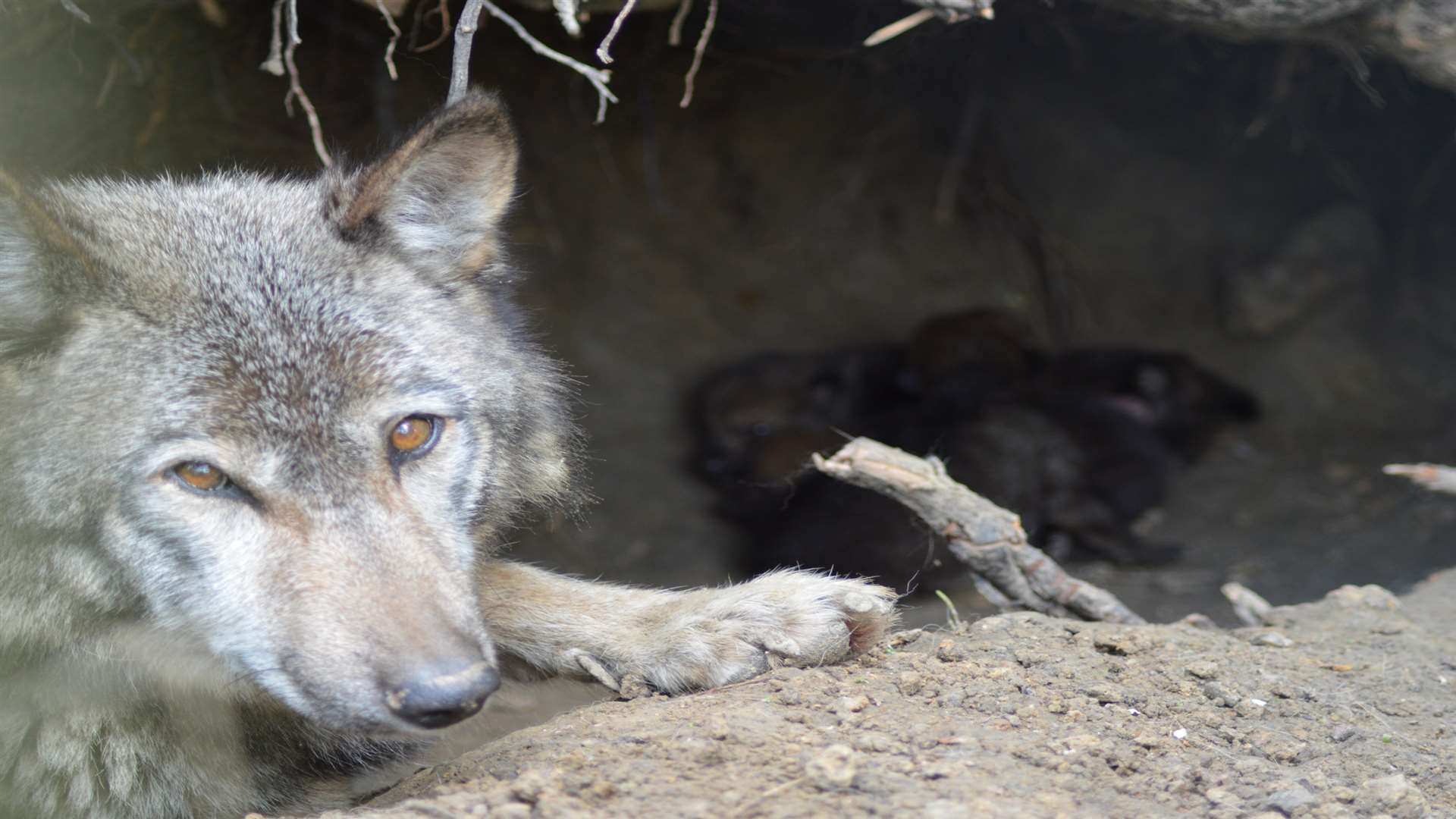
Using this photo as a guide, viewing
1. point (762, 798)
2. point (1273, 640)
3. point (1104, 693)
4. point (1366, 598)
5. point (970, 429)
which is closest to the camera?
point (762, 798)

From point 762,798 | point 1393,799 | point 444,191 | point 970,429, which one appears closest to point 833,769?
point 762,798

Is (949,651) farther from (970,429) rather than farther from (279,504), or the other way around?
(970,429)

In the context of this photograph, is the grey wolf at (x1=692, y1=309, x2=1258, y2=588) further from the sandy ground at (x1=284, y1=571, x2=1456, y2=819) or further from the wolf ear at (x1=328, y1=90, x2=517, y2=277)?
the wolf ear at (x1=328, y1=90, x2=517, y2=277)

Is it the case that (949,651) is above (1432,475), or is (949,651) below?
below

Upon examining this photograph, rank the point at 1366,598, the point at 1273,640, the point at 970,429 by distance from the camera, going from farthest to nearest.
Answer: the point at 970,429 → the point at 1366,598 → the point at 1273,640

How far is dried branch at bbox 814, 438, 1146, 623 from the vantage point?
10.5 feet

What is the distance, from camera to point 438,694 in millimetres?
2033

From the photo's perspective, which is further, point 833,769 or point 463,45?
point 463,45

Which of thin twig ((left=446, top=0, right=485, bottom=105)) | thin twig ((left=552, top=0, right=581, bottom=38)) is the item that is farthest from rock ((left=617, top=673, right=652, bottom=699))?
thin twig ((left=552, top=0, right=581, bottom=38))

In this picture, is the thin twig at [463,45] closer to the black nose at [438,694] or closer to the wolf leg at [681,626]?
the wolf leg at [681,626]

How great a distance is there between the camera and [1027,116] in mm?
7719

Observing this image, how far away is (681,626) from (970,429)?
182 inches

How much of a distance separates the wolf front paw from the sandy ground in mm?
63

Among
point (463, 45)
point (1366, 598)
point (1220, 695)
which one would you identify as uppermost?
point (463, 45)
